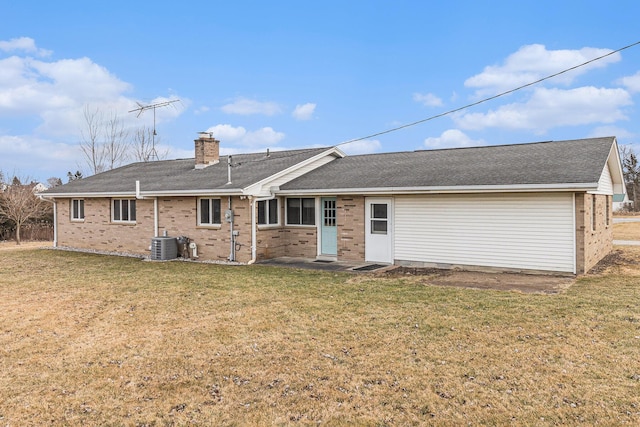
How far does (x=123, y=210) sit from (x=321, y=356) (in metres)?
14.7

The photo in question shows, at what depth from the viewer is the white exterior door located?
45.4 feet

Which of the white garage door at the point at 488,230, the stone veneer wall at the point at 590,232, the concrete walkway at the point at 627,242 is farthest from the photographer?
the concrete walkway at the point at 627,242

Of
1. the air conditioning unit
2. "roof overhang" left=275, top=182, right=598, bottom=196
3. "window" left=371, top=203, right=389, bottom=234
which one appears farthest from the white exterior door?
the air conditioning unit

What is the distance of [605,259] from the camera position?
14719 millimetres

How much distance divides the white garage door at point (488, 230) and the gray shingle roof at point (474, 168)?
554 mm

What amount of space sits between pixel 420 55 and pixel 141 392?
713 inches

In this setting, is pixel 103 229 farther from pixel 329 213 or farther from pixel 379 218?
pixel 379 218

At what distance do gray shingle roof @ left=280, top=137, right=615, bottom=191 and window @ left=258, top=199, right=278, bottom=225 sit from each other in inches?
29.4

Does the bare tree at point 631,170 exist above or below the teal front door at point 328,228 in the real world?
above

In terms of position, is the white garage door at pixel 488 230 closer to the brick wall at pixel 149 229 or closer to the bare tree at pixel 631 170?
the brick wall at pixel 149 229

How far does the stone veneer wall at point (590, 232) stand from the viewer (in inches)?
435

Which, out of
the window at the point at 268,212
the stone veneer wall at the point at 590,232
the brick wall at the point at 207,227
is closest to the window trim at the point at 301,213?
the window at the point at 268,212

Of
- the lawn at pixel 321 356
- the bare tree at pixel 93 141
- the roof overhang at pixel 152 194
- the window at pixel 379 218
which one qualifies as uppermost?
the bare tree at pixel 93 141

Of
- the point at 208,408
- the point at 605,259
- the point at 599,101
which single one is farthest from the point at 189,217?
the point at 599,101
